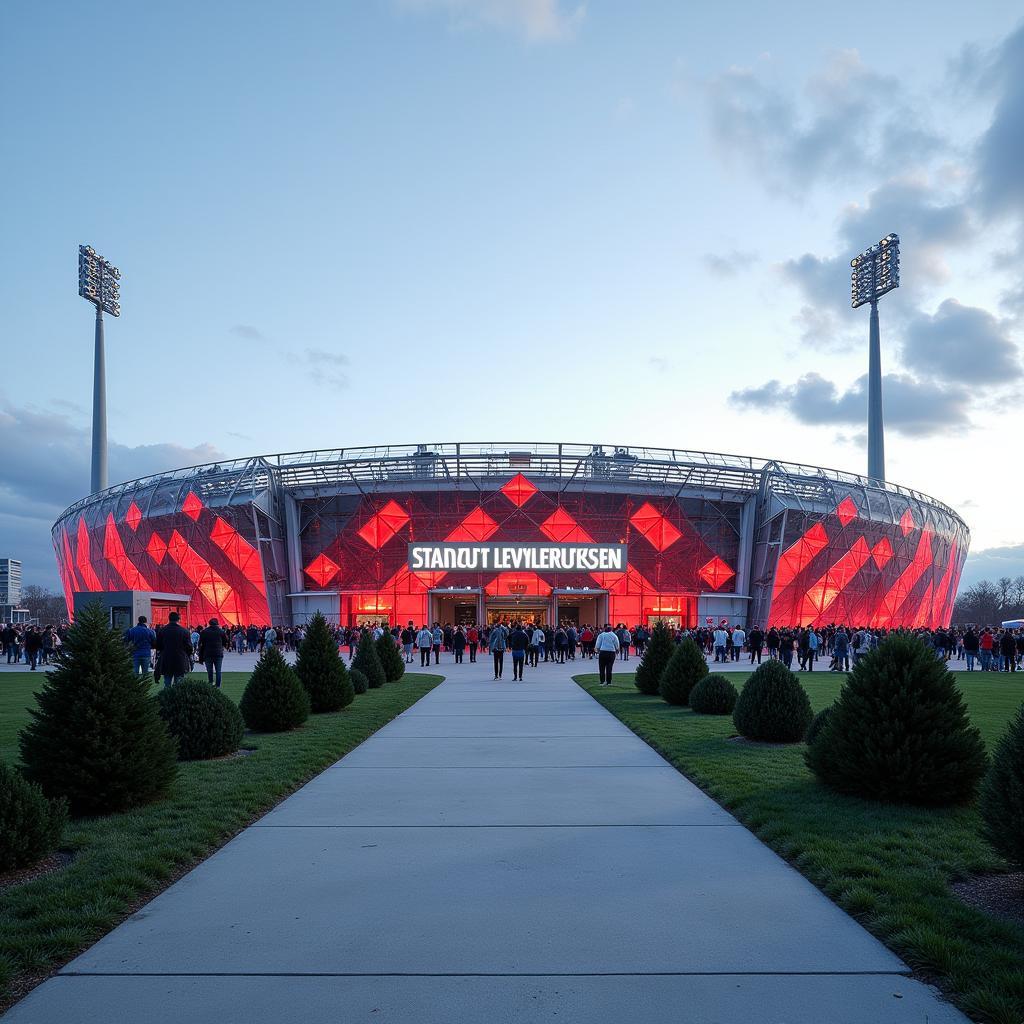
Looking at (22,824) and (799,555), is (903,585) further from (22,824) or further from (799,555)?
(22,824)

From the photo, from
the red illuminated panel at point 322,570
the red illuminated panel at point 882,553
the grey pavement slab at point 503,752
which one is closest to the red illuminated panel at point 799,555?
the red illuminated panel at point 882,553

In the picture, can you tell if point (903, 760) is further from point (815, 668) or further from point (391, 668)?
point (815, 668)

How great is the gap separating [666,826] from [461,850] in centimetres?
183

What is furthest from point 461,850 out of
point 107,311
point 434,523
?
point 107,311

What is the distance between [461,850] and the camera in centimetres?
604

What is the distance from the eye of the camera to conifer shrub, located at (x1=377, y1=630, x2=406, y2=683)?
74.6ft

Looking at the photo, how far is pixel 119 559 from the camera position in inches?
2119

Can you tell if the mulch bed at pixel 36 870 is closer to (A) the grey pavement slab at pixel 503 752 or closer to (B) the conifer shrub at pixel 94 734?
(B) the conifer shrub at pixel 94 734

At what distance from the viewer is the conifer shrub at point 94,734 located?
717 centimetres

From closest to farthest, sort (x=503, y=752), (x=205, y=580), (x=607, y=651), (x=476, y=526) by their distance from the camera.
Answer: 1. (x=503, y=752)
2. (x=607, y=651)
3. (x=476, y=526)
4. (x=205, y=580)

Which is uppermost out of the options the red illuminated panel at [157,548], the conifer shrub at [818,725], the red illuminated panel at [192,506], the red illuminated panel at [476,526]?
the red illuminated panel at [192,506]

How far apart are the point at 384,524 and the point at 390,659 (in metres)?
25.3

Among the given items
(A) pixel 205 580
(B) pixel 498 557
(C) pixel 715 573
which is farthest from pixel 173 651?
(C) pixel 715 573

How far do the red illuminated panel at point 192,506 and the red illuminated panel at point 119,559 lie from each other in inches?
285
